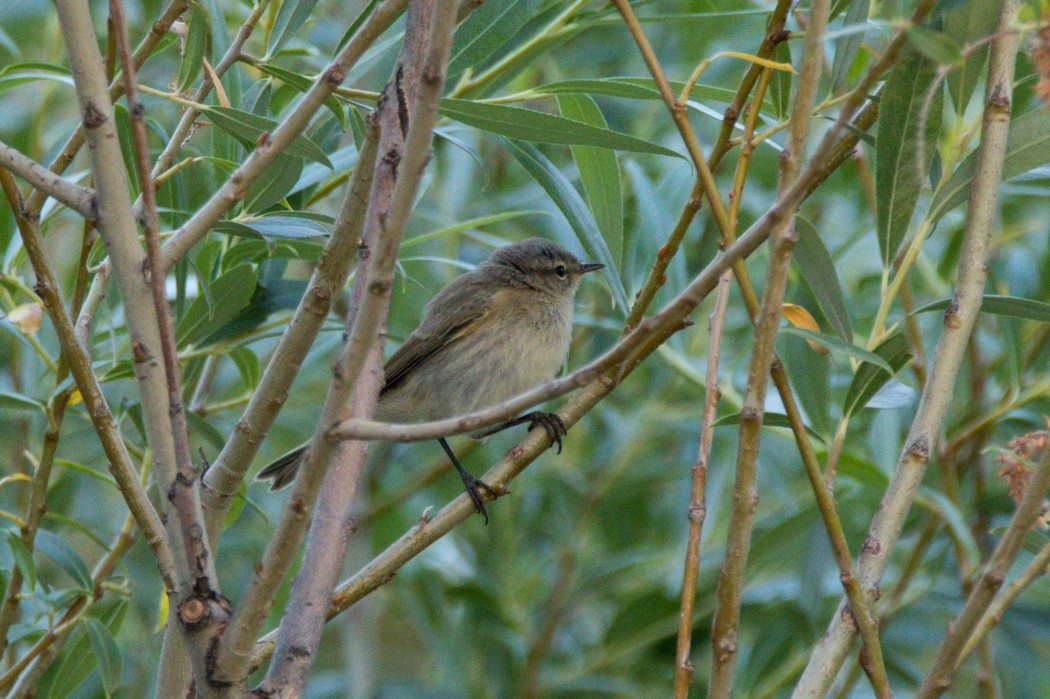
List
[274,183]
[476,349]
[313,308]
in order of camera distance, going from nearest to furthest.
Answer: [313,308]
[274,183]
[476,349]

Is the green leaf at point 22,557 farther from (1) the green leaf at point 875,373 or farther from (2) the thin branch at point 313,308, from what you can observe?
(1) the green leaf at point 875,373

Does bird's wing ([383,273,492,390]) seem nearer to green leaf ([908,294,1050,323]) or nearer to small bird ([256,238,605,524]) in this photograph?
small bird ([256,238,605,524])

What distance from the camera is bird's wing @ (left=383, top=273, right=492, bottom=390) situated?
4.26 metres

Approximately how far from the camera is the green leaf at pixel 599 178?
2.61 metres

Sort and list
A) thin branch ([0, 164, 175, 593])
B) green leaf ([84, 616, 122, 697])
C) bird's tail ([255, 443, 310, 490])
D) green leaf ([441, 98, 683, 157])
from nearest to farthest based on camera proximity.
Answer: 1. thin branch ([0, 164, 175, 593])
2. green leaf ([441, 98, 683, 157])
3. green leaf ([84, 616, 122, 697])
4. bird's tail ([255, 443, 310, 490])

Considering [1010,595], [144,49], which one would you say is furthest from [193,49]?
[1010,595]

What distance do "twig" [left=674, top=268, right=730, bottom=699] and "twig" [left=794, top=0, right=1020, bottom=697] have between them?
0.22m

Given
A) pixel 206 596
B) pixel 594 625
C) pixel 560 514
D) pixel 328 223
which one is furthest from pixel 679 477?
pixel 206 596

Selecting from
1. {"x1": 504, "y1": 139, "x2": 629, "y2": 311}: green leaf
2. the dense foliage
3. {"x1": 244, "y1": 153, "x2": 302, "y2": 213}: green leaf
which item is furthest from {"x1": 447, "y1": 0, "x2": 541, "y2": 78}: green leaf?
{"x1": 244, "y1": 153, "x2": 302, "y2": 213}: green leaf

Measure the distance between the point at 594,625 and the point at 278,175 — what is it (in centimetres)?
329

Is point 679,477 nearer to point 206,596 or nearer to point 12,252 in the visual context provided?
point 12,252

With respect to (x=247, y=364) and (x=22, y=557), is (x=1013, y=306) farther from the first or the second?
(x=22, y=557)

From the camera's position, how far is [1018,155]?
6.79 ft

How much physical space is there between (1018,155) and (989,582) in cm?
90
